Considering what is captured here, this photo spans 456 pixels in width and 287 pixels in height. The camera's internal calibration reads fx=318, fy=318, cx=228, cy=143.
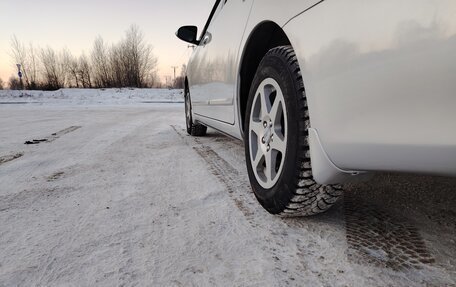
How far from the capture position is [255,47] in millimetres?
1893

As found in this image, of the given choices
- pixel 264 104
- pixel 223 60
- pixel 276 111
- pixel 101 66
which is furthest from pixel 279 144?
pixel 101 66

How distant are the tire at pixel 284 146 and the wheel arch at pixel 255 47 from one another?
0.85ft

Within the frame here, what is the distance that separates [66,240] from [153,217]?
38 cm

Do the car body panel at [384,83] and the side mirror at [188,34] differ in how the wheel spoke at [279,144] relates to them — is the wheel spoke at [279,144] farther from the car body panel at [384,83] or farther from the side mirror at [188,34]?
the side mirror at [188,34]

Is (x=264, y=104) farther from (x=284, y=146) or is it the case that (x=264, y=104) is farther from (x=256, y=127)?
(x=284, y=146)

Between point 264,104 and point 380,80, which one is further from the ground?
point 380,80

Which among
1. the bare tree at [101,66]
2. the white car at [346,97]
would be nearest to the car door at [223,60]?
the white car at [346,97]

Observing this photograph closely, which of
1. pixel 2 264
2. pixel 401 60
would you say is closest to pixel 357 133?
pixel 401 60

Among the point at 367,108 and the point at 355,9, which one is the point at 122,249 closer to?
the point at 367,108

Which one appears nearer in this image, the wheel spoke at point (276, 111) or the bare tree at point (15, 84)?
the wheel spoke at point (276, 111)

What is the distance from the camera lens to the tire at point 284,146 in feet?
4.10

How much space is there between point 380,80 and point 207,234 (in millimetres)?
873

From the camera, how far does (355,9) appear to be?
0.97m

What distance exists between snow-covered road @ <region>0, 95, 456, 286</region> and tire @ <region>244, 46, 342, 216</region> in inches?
4.7
